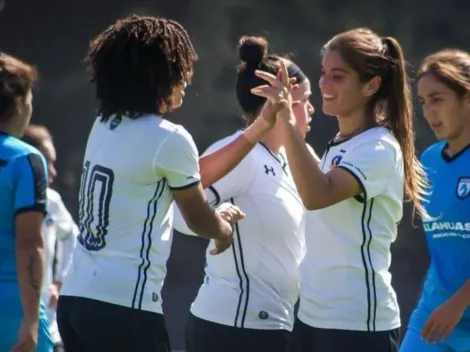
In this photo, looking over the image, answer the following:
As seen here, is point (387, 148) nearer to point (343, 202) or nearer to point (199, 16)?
point (343, 202)

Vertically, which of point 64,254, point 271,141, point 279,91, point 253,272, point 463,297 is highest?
point 279,91

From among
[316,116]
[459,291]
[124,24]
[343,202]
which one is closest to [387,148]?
[343,202]

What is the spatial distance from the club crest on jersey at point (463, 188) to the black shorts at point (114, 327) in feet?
4.12

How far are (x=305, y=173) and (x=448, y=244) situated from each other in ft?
2.21

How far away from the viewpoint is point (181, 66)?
13.2 ft

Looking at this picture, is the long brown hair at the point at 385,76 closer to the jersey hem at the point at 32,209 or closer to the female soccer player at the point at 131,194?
the female soccer player at the point at 131,194

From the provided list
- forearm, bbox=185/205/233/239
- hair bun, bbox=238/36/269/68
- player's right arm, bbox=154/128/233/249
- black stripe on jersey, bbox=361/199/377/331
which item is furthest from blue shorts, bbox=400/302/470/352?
hair bun, bbox=238/36/269/68

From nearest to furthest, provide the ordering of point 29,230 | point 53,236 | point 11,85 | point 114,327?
point 114,327, point 29,230, point 11,85, point 53,236

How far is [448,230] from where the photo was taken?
457 cm

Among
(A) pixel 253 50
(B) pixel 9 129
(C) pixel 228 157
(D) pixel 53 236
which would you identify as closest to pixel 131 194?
(B) pixel 9 129

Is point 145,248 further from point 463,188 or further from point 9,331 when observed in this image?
point 463,188

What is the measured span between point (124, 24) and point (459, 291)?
56.1 inches

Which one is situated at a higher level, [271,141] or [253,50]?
[253,50]

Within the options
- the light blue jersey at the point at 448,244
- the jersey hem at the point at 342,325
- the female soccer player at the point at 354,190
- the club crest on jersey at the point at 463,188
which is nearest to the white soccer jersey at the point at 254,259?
the female soccer player at the point at 354,190
